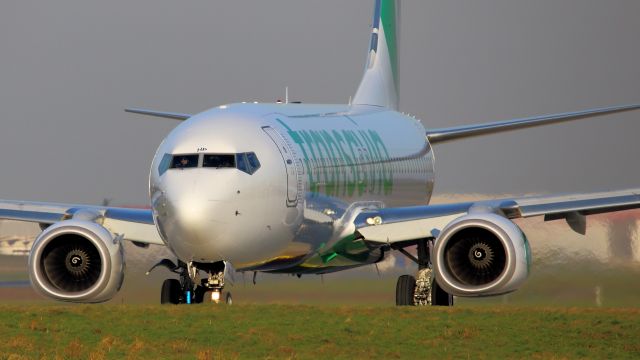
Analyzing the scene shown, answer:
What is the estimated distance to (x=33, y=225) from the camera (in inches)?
1658

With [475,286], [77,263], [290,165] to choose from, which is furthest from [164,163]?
[475,286]

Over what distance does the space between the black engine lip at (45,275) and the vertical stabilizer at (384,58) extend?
16913 mm

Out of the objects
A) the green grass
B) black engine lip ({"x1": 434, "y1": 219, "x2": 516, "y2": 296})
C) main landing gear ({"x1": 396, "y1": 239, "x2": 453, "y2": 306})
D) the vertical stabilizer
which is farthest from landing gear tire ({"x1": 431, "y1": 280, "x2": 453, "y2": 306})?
the vertical stabilizer

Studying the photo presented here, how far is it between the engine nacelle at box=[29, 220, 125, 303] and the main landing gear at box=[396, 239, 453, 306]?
6.36m

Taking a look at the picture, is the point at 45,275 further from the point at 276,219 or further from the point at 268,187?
the point at 268,187

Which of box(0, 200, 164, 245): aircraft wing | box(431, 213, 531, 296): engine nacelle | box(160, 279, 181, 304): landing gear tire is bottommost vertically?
box(160, 279, 181, 304): landing gear tire

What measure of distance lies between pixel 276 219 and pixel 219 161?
1528 millimetres

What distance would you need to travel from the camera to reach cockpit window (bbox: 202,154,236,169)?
2899 centimetres

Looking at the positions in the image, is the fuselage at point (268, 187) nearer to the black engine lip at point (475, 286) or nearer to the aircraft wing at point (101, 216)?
the aircraft wing at point (101, 216)

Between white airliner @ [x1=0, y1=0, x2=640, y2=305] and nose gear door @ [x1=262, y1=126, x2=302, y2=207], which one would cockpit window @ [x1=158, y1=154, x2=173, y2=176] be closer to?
white airliner @ [x1=0, y1=0, x2=640, y2=305]

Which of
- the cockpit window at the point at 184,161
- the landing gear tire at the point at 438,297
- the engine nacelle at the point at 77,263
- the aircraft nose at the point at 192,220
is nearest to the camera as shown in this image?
the aircraft nose at the point at 192,220

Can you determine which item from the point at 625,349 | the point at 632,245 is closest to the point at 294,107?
the point at 632,245

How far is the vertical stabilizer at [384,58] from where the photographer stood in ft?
157

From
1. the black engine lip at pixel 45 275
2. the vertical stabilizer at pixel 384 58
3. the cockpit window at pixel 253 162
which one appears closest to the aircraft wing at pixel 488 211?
the cockpit window at pixel 253 162
